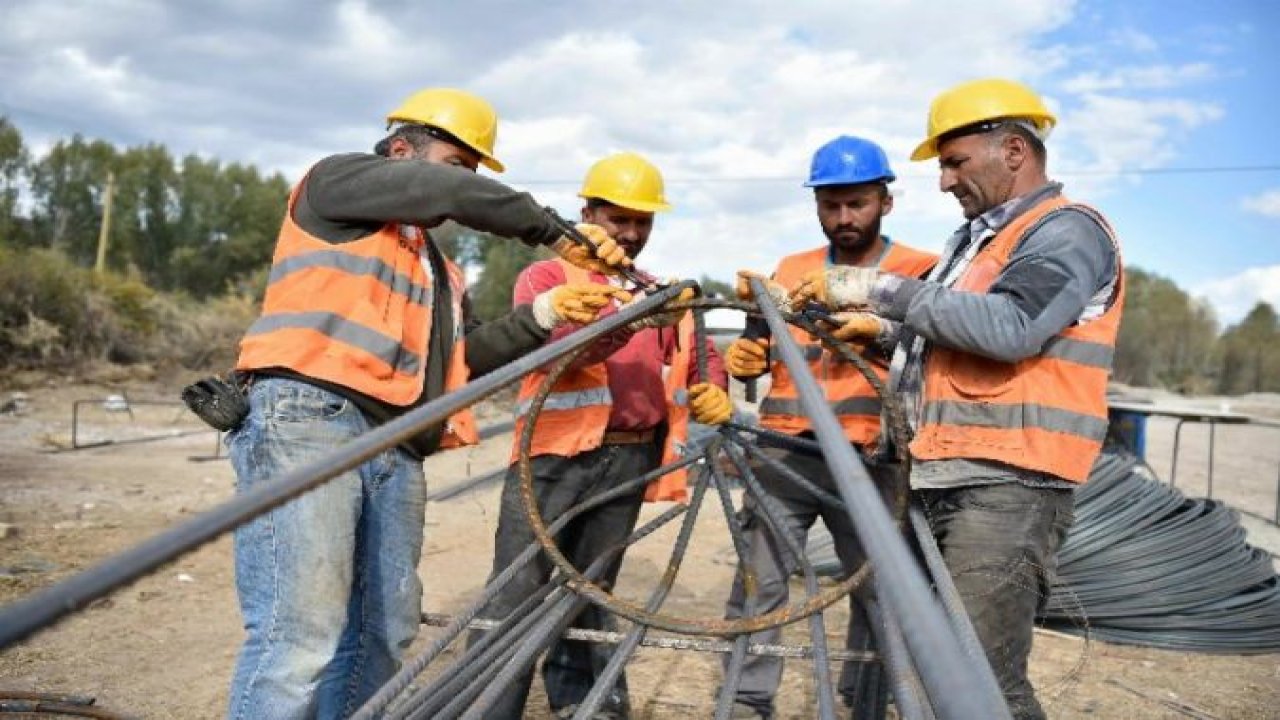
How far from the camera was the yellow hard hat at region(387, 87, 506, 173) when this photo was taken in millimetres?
2646

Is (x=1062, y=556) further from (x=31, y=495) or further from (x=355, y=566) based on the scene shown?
(x=31, y=495)

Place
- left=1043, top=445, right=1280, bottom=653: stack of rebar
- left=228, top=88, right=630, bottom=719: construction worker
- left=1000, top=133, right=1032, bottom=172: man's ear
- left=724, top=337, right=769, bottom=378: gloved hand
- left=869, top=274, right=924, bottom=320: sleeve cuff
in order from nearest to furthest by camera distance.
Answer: left=228, top=88, right=630, bottom=719: construction worker < left=869, top=274, right=924, bottom=320: sleeve cuff < left=1000, top=133, right=1032, bottom=172: man's ear < left=724, top=337, right=769, bottom=378: gloved hand < left=1043, top=445, right=1280, bottom=653: stack of rebar

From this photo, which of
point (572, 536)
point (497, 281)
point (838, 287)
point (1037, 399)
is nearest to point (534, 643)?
point (572, 536)

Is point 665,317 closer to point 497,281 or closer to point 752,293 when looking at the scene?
point 752,293

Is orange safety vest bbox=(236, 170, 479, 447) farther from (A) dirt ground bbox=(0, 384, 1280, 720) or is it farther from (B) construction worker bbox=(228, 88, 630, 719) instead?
(A) dirt ground bbox=(0, 384, 1280, 720)

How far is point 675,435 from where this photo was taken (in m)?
3.69

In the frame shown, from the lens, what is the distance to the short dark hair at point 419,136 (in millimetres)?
2684

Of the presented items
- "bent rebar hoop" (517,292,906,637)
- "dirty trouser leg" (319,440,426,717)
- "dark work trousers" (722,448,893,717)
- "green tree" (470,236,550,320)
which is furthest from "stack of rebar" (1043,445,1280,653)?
"green tree" (470,236,550,320)

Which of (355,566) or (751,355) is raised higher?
(751,355)

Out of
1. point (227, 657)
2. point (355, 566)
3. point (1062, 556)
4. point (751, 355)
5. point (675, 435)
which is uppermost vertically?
point (751, 355)

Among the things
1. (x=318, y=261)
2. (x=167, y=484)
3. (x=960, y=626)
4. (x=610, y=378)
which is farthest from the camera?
(x=167, y=484)

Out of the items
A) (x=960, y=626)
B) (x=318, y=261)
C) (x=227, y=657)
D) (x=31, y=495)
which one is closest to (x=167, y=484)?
(x=31, y=495)

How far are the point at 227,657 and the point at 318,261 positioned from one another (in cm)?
248

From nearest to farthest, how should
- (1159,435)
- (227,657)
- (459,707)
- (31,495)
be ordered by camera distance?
(459,707) → (227,657) → (31,495) → (1159,435)
